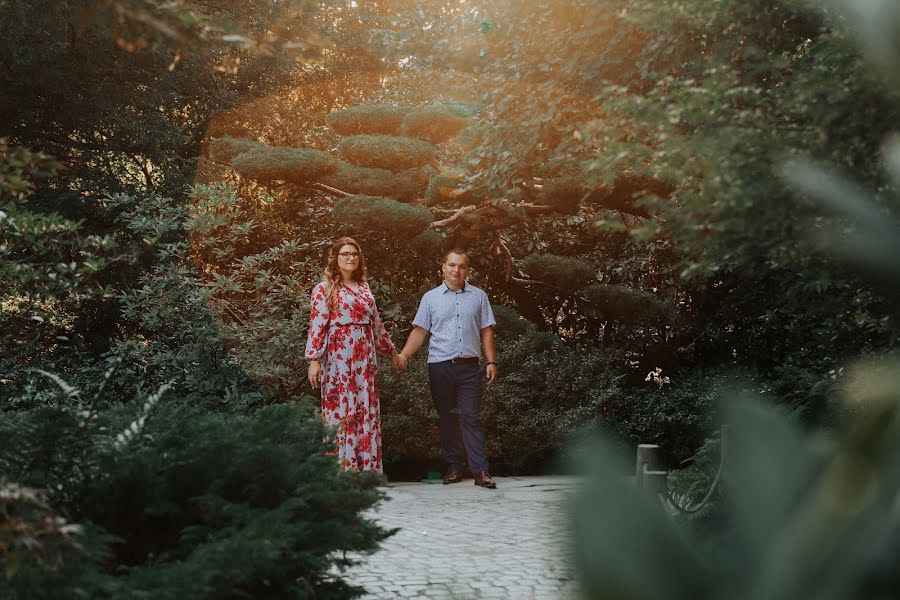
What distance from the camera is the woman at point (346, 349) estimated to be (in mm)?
7953

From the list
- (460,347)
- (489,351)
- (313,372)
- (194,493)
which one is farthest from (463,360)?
(194,493)

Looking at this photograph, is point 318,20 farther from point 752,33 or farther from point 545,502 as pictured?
point 752,33

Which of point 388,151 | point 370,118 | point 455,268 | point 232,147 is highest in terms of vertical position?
point 370,118

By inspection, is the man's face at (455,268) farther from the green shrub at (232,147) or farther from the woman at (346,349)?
the green shrub at (232,147)

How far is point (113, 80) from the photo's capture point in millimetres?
12383

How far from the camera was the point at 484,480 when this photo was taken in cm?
849

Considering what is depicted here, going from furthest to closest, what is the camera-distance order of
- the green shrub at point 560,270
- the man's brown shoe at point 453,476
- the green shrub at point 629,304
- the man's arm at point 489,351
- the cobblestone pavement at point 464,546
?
the green shrub at point 560,270
the green shrub at point 629,304
the man's brown shoe at point 453,476
the man's arm at point 489,351
the cobblestone pavement at point 464,546

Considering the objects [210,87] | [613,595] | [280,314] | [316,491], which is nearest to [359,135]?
[280,314]

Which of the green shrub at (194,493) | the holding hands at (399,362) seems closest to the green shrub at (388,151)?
the holding hands at (399,362)

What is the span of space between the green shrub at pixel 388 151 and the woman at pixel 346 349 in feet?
8.16

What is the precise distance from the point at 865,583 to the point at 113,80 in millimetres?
12911

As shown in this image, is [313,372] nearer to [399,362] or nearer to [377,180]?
[399,362]

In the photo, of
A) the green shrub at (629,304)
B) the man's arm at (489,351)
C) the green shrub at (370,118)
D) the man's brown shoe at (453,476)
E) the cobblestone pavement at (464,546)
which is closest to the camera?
the cobblestone pavement at (464,546)

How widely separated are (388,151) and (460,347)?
8.78 feet
